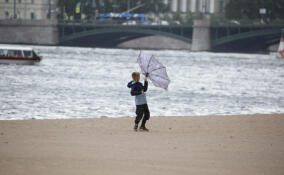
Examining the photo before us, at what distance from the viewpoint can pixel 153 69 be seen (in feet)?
38.7

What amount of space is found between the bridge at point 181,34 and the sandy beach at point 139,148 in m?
59.2

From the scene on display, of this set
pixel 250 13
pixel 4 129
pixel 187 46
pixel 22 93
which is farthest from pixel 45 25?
pixel 4 129

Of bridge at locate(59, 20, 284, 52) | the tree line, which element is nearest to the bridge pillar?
bridge at locate(59, 20, 284, 52)

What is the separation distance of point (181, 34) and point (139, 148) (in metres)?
72.7

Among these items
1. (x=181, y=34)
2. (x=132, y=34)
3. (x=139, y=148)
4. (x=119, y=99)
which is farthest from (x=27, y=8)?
(x=139, y=148)

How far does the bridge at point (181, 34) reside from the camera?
236 feet

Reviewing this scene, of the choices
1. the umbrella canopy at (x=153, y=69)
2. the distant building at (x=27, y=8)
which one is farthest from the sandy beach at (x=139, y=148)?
the distant building at (x=27, y=8)

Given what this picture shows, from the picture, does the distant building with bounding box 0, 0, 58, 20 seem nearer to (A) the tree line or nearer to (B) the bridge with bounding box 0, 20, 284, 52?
(A) the tree line

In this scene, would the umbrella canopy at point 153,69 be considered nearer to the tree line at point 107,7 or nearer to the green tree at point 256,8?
the tree line at point 107,7

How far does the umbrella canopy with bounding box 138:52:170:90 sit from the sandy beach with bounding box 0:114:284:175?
0.99 metres

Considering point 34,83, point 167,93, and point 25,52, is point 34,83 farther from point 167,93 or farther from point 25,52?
point 25,52

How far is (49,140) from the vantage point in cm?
1037

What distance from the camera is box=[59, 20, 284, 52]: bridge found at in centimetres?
7199

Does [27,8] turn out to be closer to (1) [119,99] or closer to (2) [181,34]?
(2) [181,34]
